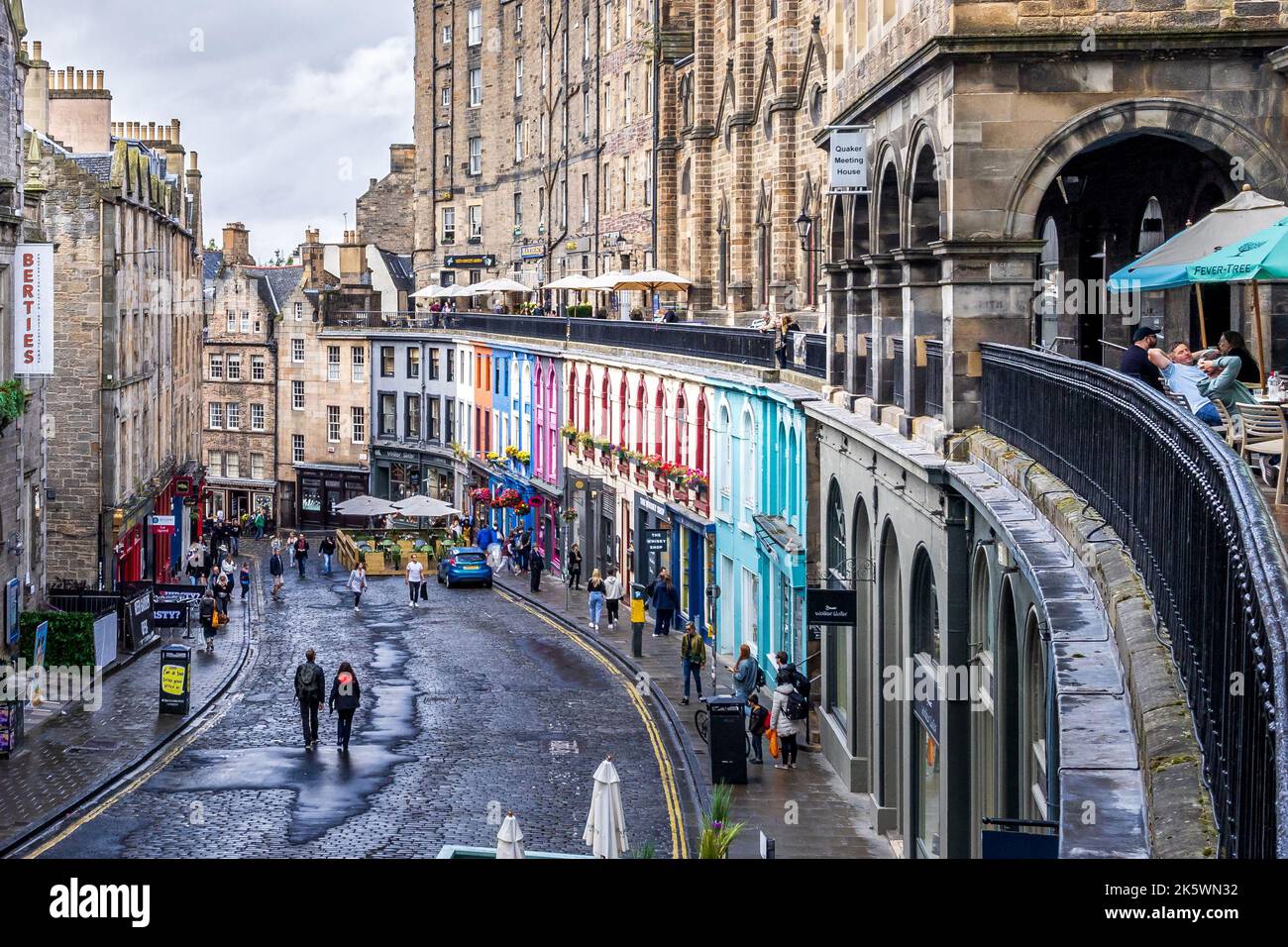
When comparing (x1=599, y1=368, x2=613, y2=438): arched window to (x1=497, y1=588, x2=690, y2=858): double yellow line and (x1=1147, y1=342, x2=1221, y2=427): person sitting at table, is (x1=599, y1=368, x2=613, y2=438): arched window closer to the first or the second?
(x1=497, y1=588, x2=690, y2=858): double yellow line

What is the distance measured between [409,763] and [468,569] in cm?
2719

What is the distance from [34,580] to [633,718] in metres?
14.4

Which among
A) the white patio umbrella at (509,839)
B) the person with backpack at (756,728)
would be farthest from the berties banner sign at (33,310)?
the white patio umbrella at (509,839)

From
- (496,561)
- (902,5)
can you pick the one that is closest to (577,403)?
(496,561)

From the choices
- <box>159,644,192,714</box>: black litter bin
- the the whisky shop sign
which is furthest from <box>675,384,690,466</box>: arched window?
the the whisky shop sign

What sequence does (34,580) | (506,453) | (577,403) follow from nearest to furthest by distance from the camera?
(34,580)
(577,403)
(506,453)

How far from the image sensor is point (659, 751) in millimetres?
30375

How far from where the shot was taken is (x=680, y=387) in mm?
45312

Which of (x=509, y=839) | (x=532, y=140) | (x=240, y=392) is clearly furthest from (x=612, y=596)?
(x=240, y=392)

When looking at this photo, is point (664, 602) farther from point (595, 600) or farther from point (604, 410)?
point (604, 410)

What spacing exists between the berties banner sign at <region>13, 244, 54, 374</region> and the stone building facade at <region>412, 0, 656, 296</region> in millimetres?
28081

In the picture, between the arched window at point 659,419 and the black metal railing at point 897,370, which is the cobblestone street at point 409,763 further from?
the black metal railing at point 897,370
